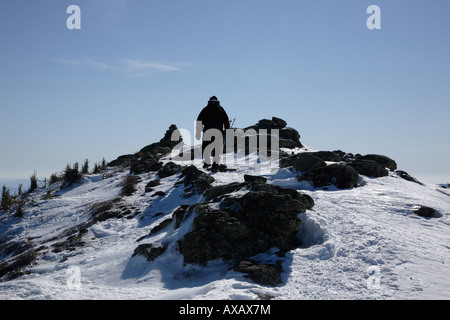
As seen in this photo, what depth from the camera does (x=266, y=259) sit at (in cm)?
650

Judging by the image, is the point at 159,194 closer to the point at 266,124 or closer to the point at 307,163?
the point at 307,163

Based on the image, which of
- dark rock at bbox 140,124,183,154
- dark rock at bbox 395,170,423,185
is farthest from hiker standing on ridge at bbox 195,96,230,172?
dark rock at bbox 140,124,183,154

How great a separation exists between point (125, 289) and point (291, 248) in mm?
3097

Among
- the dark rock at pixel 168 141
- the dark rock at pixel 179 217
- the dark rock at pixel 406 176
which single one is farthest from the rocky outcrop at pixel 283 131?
the dark rock at pixel 179 217

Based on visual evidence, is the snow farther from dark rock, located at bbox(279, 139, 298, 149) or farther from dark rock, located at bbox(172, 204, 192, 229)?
dark rock, located at bbox(279, 139, 298, 149)

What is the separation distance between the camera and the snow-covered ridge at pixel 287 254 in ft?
17.5

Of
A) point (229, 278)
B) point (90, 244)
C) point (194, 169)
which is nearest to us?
point (229, 278)

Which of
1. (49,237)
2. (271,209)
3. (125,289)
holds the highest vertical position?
(271,209)

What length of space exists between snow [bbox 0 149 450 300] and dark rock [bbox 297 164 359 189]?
0.33 m

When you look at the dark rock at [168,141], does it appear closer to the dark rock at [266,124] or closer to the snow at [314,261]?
the dark rock at [266,124]

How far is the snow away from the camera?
5254 millimetres
